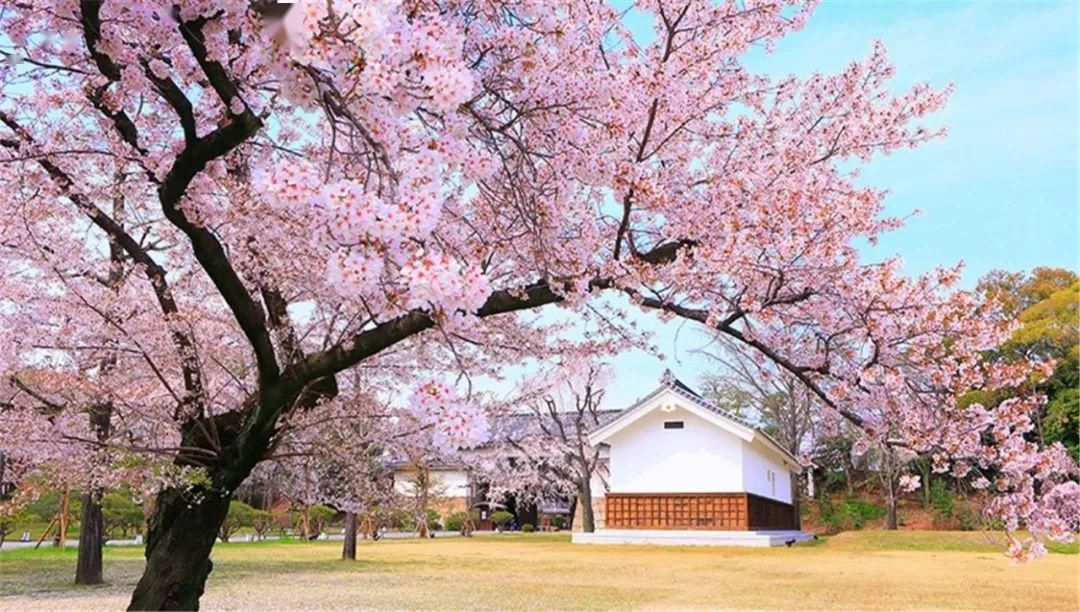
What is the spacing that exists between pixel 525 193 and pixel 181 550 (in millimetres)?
3157

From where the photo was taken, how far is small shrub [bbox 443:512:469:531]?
97.6 ft

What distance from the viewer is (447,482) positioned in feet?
110

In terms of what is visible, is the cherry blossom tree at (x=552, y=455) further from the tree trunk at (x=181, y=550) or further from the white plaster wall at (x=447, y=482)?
the tree trunk at (x=181, y=550)

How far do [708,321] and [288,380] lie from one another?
2.36 metres

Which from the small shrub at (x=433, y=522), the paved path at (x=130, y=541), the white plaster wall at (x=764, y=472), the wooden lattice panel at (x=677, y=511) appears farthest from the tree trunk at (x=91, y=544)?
the small shrub at (x=433, y=522)

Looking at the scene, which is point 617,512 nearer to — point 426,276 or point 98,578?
point 98,578

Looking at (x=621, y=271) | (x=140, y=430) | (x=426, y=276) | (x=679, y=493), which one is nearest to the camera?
(x=426, y=276)

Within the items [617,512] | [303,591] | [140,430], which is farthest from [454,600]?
[617,512]

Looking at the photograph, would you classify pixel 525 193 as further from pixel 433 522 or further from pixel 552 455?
pixel 433 522

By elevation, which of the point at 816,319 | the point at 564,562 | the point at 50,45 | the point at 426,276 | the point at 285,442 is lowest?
the point at 564,562

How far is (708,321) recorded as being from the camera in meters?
4.64

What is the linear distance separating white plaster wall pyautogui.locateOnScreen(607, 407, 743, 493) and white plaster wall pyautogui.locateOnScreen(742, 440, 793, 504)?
1.60 ft

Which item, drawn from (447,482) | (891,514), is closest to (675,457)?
(891,514)

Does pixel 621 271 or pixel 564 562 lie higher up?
pixel 621 271
